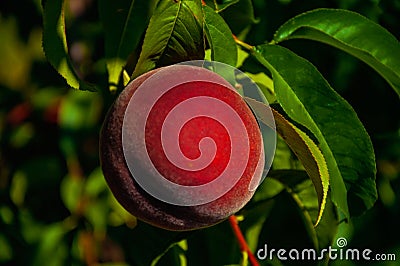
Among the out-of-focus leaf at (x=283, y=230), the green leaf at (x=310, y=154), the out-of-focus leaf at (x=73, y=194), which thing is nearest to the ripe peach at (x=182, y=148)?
the green leaf at (x=310, y=154)

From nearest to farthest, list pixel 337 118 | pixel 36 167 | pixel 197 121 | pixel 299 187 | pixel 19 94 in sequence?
pixel 197 121, pixel 337 118, pixel 299 187, pixel 36 167, pixel 19 94

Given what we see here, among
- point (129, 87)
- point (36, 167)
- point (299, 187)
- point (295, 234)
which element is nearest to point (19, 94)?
point (36, 167)

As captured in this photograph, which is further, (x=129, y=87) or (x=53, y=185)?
(x=53, y=185)

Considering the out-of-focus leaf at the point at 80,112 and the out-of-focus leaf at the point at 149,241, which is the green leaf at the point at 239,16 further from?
the out-of-focus leaf at the point at 80,112

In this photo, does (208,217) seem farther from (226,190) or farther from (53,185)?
(53,185)

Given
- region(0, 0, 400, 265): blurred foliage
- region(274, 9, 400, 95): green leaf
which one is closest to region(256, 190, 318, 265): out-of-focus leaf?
region(0, 0, 400, 265): blurred foliage

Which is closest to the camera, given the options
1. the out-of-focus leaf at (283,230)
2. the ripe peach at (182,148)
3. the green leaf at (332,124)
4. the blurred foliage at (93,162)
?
the ripe peach at (182,148)

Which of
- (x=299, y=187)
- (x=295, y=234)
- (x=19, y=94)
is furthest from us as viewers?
(x=19, y=94)
